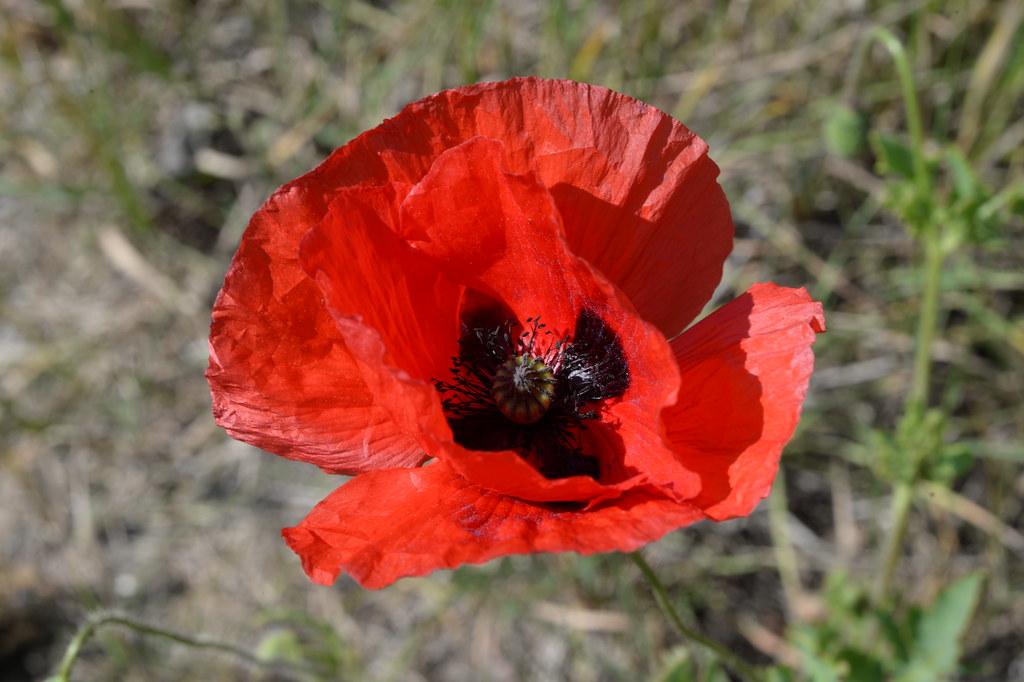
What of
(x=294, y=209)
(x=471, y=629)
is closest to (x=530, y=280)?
(x=294, y=209)

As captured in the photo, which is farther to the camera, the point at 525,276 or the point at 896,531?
the point at 896,531

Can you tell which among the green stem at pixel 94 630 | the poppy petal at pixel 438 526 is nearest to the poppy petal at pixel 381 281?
the poppy petal at pixel 438 526

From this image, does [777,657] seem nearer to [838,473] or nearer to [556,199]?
[838,473]

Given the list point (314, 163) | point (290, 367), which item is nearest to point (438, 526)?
point (290, 367)

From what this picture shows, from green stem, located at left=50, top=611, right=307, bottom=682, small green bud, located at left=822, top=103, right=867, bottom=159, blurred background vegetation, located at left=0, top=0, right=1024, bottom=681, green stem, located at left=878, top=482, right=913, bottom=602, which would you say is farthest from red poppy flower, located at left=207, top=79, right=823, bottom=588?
blurred background vegetation, located at left=0, top=0, right=1024, bottom=681

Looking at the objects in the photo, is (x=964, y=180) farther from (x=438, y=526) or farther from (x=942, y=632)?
(x=438, y=526)

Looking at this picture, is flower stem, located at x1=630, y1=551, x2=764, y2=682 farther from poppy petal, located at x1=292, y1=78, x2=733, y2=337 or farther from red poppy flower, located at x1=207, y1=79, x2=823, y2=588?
poppy petal, located at x1=292, y1=78, x2=733, y2=337

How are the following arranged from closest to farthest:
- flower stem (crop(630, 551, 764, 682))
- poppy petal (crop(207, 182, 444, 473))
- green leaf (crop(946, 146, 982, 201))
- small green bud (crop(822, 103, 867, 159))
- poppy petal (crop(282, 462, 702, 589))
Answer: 1. poppy petal (crop(282, 462, 702, 589))
2. poppy petal (crop(207, 182, 444, 473))
3. flower stem (crop(630, 551, 764, 682))
4. green leaf (crop(946, 146, 982, 201))
5. small green bud (crop(822, 103, 867, 159))
